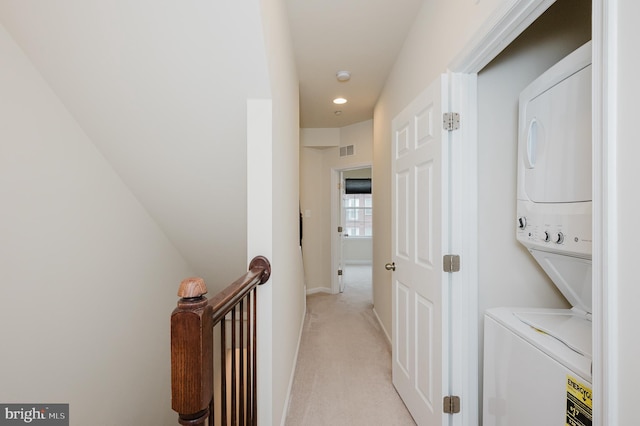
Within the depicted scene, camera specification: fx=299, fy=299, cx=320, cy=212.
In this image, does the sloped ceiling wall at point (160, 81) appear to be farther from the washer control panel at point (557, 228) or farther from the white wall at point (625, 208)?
the washer control panel at point (557, 228)

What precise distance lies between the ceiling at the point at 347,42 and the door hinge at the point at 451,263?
1.70m

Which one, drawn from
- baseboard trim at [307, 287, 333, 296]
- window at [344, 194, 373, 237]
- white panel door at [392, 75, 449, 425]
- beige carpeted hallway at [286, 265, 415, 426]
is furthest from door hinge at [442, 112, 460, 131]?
window at [344, 194, 373, 237]

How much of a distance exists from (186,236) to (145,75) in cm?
143

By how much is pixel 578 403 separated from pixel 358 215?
748cm

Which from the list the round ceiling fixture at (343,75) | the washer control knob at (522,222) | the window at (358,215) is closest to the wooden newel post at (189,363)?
the washer control knob at (522,222)

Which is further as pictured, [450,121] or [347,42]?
[347,42]

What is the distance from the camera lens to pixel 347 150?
4.81 meters

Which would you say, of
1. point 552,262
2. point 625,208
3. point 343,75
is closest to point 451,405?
point 552,262

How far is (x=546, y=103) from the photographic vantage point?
1.25 meters

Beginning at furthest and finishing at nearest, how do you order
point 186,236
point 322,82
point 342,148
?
point 342,148 < point 322,82 < point 186,236

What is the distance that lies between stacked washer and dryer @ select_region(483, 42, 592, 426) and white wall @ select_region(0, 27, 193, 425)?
220 cm

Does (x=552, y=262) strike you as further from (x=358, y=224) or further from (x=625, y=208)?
(x=358, y=224)

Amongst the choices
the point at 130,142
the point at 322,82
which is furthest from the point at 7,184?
the point at 322,82

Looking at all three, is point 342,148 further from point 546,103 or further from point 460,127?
point 546,103
